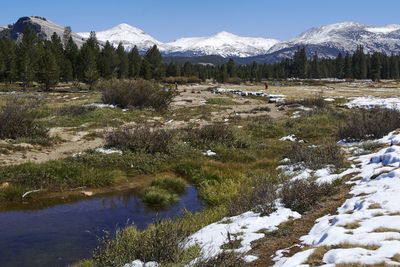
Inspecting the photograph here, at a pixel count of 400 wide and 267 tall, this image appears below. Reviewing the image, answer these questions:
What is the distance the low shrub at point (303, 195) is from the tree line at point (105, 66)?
56930 millimetres

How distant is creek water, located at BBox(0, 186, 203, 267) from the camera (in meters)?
6.70

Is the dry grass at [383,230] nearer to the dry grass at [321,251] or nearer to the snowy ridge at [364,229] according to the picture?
the snowy ridge at [364,229]

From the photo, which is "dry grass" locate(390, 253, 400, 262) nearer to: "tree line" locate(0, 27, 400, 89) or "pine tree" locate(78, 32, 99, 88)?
"tree line" locate(0, 27, 400, 89)

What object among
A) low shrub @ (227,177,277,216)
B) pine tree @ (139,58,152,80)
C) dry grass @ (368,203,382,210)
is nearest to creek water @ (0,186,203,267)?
low shrub @ (227,177,277,216)

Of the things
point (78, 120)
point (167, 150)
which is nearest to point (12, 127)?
point (78, 120)

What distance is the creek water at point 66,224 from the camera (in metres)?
6.70

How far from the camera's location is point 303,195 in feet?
25.7

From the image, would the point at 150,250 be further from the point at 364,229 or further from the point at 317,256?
the point at 364,229

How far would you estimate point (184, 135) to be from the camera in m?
18.5

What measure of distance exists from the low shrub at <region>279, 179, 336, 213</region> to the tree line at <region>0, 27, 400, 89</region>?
5693 cm

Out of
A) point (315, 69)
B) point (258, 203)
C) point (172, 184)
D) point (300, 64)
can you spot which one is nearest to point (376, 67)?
point (315, 69)

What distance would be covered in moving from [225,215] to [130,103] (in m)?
22.3

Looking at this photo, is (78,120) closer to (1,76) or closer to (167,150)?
(167,150)

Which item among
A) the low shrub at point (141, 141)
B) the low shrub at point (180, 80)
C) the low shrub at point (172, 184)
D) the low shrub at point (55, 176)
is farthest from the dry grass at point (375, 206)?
the low shrub at point (180, 80)
